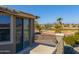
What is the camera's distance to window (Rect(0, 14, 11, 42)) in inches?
423

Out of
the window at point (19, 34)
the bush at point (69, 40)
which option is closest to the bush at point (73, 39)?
the bush at point (69, 40)

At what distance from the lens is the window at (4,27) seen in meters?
10.8

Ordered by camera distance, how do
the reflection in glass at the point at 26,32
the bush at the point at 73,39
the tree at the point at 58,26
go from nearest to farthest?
the tree at the point at 58,26, the bush at the point at 73,39, the reflection in glass at the point at 26,32

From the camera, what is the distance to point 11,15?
1116cm

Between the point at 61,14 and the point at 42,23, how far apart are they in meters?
1.00

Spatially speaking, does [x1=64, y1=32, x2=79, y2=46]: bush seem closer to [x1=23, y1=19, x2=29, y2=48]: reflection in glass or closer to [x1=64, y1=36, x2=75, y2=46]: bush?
[x1=64, y1=36, x2=75, y2=46]: bush

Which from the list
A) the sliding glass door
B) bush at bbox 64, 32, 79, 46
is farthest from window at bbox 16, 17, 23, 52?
bush at bbox 64, 32, 79, 46

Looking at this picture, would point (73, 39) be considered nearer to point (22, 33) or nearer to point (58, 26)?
point (58, 26)

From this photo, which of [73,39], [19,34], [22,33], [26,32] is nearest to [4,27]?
[19,34]

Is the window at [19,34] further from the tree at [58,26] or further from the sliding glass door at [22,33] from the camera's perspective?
the tree at [58,26]

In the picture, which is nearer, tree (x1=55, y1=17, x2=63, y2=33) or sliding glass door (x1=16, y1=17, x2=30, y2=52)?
tree (x1=55, y1=17, x2=63, y2=33)

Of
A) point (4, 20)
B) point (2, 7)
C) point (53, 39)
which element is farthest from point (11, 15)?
point (53, 39)

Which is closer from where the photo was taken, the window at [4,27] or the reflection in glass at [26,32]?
the window at [4,27]
